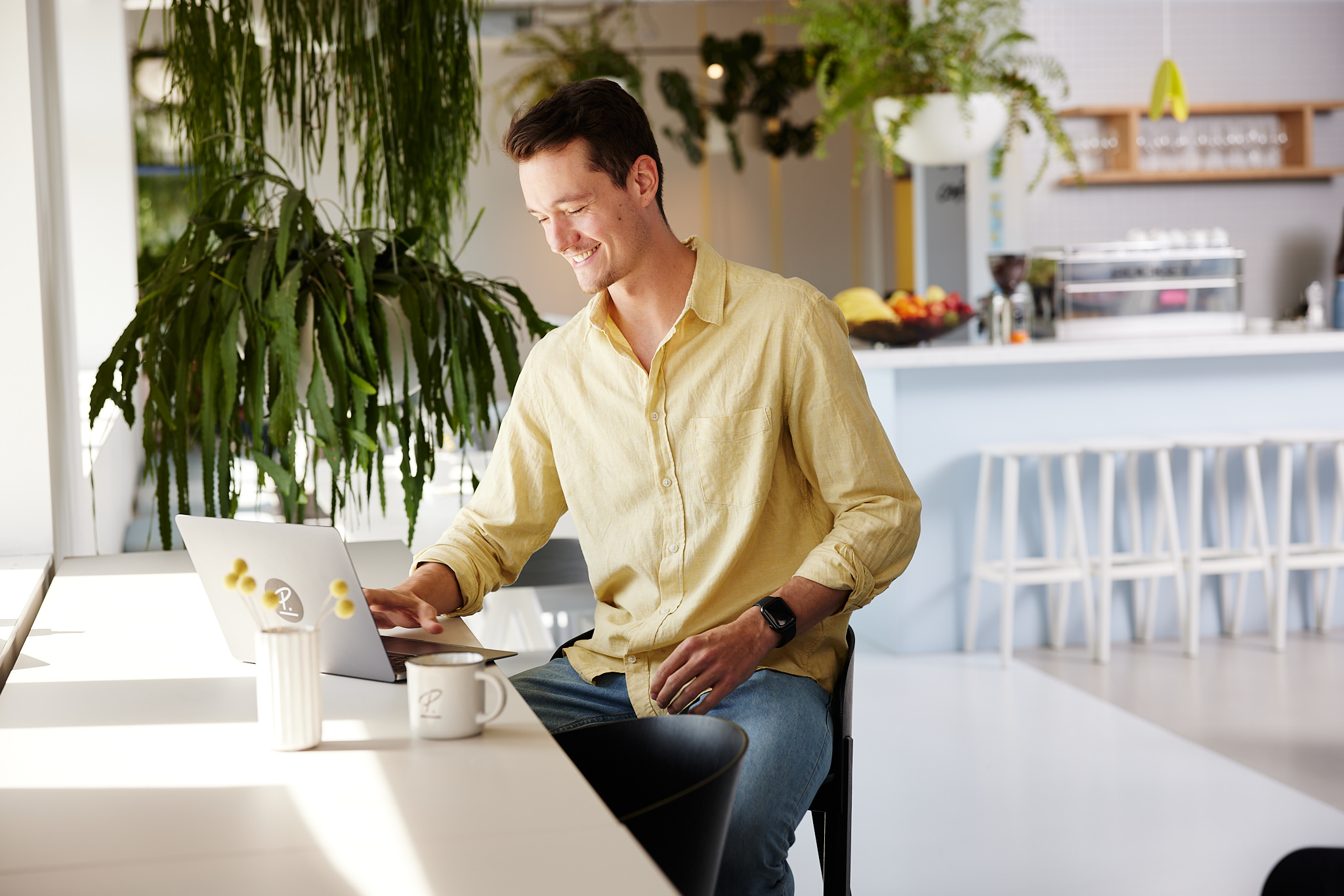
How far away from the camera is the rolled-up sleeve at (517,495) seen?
6.10 ft

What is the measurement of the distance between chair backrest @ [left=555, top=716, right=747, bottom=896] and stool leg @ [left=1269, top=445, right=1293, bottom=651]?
11.8ft

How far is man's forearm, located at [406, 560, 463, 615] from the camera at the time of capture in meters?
1.67

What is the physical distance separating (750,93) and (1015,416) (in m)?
5.35

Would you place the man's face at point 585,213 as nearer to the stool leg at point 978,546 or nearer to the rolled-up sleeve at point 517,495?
the rolled-up sleeve at point 517,495

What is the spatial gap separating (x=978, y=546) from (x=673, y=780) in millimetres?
3150

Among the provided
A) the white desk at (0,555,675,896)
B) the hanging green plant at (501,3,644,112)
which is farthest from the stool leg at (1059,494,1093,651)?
the hanging green plant at (501,3,644,112)

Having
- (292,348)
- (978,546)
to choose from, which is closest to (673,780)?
(292,348)

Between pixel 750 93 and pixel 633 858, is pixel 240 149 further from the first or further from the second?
pixel 750 93

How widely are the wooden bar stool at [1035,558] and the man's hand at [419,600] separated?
278 centimetres

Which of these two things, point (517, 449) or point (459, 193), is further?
point (459, 193)

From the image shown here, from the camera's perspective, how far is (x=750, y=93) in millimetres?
9203

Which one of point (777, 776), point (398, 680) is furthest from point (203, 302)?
point (777, 776)

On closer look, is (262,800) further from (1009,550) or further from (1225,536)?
(1225,536)

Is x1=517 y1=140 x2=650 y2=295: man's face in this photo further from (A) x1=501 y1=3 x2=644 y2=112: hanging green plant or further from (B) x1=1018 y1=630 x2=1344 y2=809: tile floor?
(A) x1=501 y1=3 x2=644 y2=112: hanging green plant
